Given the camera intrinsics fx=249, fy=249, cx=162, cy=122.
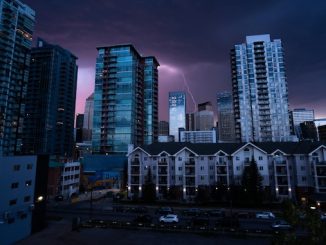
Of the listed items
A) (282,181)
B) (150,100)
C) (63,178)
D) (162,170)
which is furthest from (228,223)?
(150,100)

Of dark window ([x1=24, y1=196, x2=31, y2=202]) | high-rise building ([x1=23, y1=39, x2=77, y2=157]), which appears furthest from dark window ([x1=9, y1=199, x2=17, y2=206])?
high-rise building ([x1=23, y1=39, x2=77, y2=157])

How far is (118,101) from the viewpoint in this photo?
454 feet

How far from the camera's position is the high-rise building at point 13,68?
363ft

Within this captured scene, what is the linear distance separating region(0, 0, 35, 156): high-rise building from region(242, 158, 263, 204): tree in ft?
324

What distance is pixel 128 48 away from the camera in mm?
144000

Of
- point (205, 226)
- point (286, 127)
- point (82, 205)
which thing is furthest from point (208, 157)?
point (286, 127)

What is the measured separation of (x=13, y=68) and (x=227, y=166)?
107136 millimetres

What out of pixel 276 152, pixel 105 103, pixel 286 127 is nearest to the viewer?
pixel 276 152

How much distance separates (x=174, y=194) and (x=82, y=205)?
25.9m

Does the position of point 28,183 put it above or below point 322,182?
above

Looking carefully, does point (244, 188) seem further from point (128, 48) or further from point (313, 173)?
point (128, 48)

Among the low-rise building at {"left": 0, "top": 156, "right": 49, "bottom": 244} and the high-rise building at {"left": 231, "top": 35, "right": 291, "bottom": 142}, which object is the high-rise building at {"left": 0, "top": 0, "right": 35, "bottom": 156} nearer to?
the low-rise building at {"left": 0, "top": 156, "right": 49, "bottom": 244}

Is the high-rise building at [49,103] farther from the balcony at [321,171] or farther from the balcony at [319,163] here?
the balcony at [321,171]

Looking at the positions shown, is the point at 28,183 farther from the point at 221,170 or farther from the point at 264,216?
the point at 221,170
